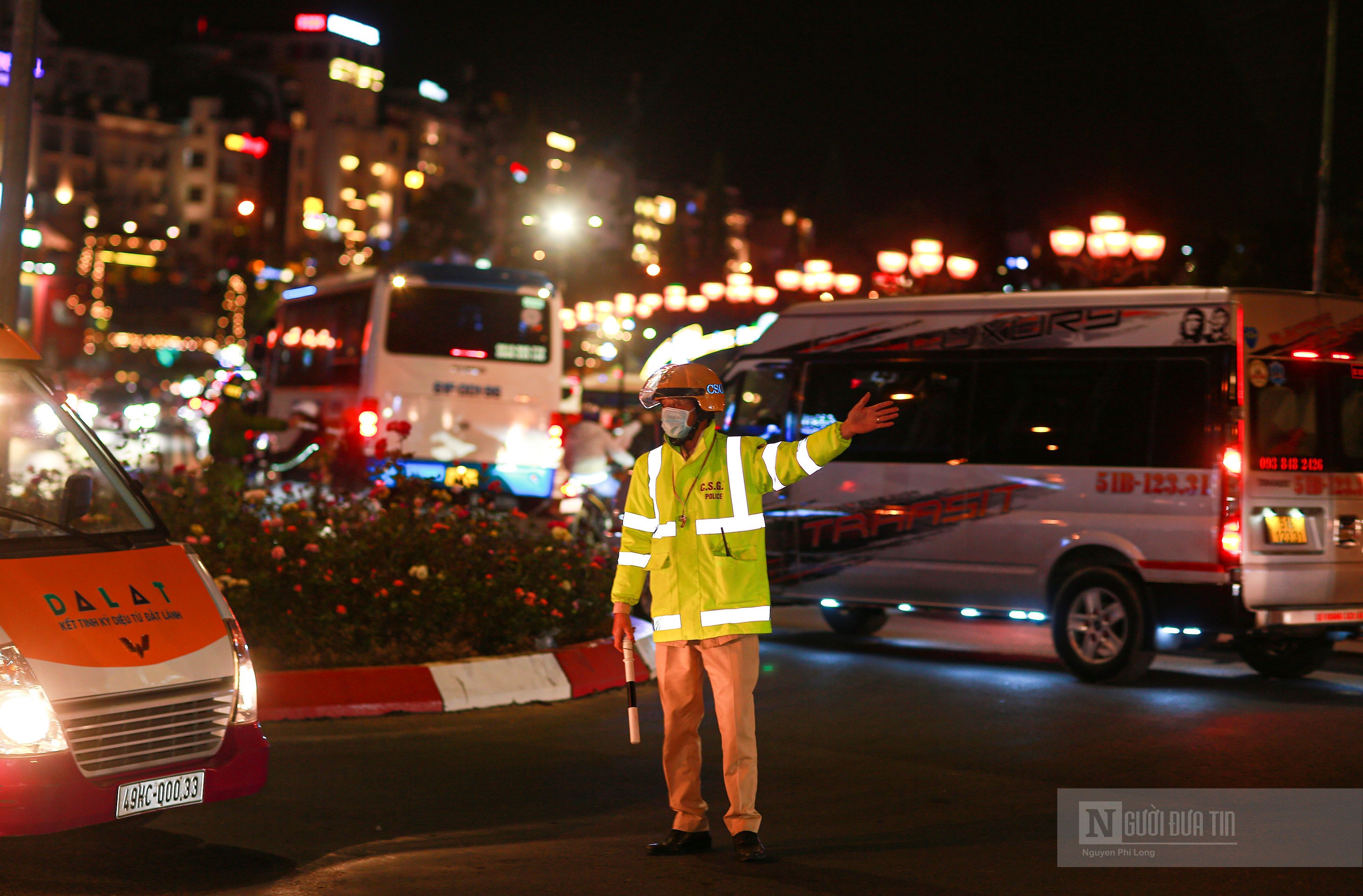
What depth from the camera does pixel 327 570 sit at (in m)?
9.80

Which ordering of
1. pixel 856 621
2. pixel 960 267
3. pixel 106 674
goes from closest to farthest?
pixel 106 674
pixel 856 621
pixel 960 267

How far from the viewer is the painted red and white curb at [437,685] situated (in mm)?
8867

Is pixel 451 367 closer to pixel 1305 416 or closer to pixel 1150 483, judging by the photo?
pixel 1150 483

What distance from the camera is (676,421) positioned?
6117 millimetres

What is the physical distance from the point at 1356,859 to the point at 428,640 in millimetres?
5750

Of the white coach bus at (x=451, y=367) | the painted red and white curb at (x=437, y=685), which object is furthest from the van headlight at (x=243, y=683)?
the white coach bus at (x=451, y=367)

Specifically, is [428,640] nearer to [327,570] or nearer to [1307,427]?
[327,570]

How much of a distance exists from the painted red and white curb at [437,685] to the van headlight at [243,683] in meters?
2.77

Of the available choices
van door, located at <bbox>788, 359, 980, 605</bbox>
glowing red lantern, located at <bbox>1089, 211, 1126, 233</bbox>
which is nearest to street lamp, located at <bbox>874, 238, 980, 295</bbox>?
glowing red lantern, located at <bbox>1089, 211, 1126, 233</bbox>

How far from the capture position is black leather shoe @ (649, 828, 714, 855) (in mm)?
6047

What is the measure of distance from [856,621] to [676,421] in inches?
300

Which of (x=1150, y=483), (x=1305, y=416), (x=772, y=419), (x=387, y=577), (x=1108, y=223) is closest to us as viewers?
(x=387, y=577)

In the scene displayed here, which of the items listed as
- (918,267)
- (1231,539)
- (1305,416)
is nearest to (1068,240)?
(918,267)

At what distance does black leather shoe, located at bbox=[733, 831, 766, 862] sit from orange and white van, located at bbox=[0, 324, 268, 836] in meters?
1.84
